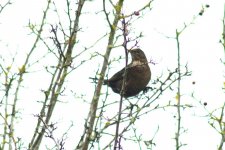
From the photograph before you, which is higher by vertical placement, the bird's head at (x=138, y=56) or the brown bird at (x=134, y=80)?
the bird's head at (x=138, y=56)

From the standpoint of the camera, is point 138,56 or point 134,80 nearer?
point 134,80

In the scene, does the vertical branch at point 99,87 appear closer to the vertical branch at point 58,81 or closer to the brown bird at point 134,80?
the vertical branch at point 58,81

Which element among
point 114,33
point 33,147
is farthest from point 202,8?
point 33,147

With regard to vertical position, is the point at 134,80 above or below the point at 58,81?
above

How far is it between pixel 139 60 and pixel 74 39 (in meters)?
4.24

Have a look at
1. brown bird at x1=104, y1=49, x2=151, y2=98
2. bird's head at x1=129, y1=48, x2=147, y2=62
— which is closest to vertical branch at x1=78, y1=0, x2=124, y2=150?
brown bird at x1=104, y1=49, x2=151, y2=98

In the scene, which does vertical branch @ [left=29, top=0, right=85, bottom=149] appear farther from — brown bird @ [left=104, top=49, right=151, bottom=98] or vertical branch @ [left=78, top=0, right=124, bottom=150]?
brown bird @ [left=104, top=49, right=151, bottom=98]

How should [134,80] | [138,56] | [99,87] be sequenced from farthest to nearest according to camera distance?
[138,56] → [134,80] → [99,87]

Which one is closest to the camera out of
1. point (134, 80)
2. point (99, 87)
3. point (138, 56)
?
point (99, 87)

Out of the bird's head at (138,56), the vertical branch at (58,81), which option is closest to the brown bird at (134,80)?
the bird's head at (138,56)

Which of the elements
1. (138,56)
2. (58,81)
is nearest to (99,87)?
(58,81)

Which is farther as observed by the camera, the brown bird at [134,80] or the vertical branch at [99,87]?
the brown bird at [134,80]

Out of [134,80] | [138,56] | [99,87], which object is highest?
[138,56]

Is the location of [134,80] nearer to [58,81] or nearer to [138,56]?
[138,56]
